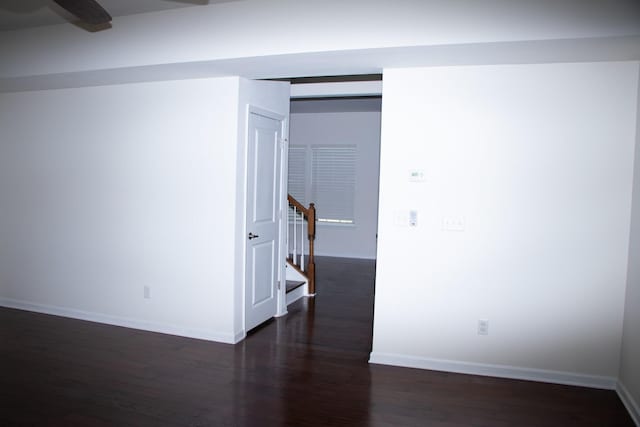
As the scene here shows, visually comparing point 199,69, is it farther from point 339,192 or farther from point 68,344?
point 339,192

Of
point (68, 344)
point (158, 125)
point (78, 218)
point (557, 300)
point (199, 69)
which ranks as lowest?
Result: point (68, 344)

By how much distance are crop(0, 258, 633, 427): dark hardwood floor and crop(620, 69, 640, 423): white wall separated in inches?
5.6

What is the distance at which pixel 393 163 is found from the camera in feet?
12.5

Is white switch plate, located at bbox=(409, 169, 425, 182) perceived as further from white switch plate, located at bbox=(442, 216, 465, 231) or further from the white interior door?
the white interior door

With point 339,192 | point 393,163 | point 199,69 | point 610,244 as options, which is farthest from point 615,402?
point 339,192

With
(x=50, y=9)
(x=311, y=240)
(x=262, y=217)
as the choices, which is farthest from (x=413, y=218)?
(x=50, y=9)

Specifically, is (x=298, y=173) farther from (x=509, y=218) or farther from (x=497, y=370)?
(x=497, y=370)

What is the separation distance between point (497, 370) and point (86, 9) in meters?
3.74

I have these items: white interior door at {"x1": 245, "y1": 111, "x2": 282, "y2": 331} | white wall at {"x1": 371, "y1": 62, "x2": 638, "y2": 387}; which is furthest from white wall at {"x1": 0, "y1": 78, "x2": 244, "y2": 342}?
white wall at {"x1": 371, "y1": 62, "x2": 638, "y2": 387}

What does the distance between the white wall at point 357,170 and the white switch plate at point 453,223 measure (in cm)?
517

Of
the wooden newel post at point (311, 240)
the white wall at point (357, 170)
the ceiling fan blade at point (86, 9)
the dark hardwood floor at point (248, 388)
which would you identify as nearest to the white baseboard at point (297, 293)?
the wooden newel post at point (311, 240)

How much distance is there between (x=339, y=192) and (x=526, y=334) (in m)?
5.89

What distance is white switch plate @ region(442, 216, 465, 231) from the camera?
12.2ft

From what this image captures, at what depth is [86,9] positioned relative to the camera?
2.73m
